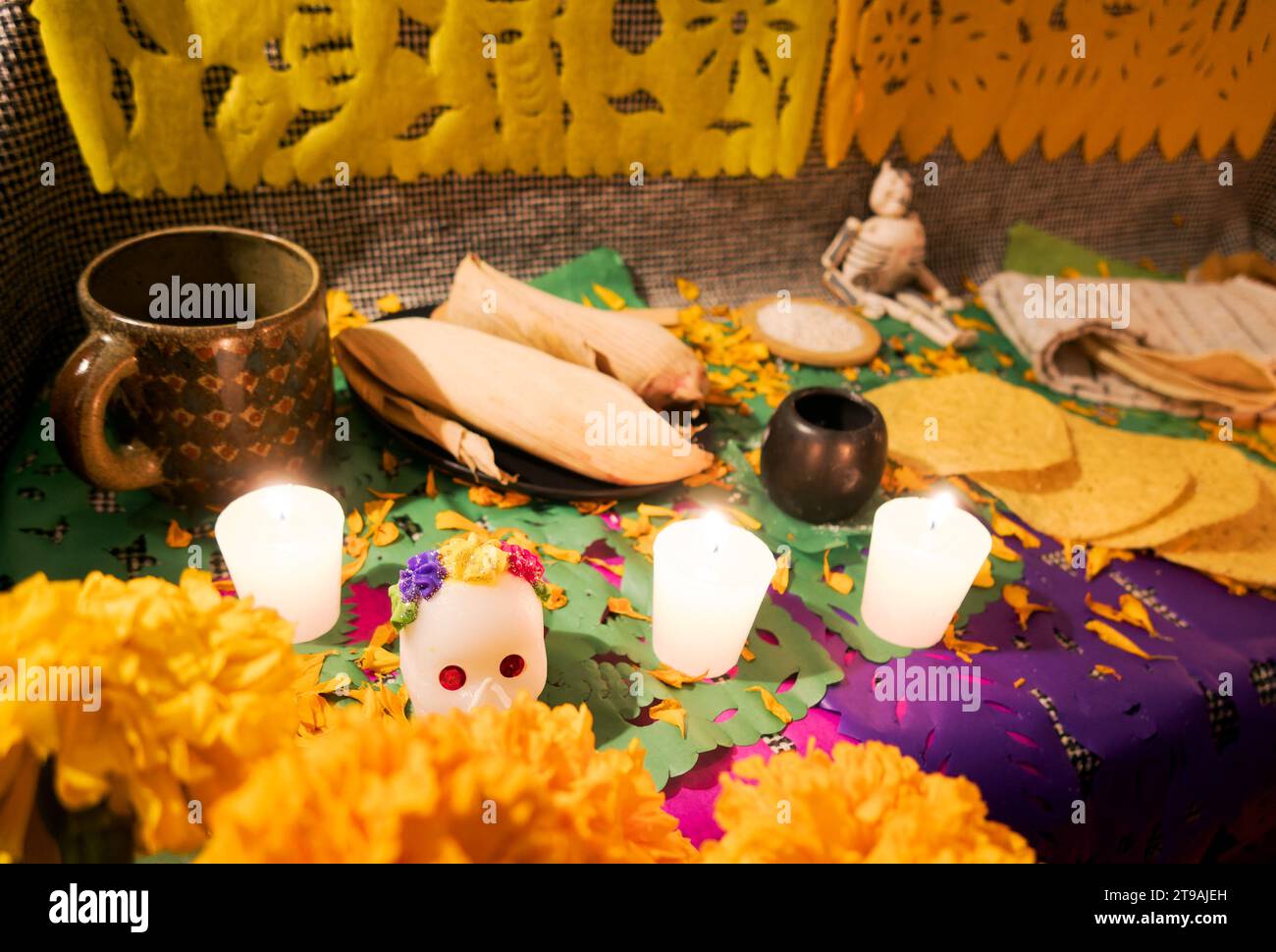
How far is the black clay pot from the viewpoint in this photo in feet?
2.84

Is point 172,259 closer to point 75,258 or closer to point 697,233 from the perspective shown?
point 75,258

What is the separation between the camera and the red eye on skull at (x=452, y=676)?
626 millimetres

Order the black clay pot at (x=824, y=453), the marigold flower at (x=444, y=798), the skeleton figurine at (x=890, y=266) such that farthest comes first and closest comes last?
1. the skeleton figurine at (x=890, y=266)
2. the black clay pot at (x=824, y=453)
3. the marigold flower at (x=444, y=798)

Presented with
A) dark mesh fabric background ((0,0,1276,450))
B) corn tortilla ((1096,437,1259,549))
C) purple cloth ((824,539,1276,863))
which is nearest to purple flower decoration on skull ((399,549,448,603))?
purple cloth ((824,539,1276,863))

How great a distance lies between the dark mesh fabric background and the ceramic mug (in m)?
0.22

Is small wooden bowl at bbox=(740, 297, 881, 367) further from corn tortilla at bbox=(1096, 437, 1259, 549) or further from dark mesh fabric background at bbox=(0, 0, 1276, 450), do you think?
corn tortilla at bbox=(1096, 437, 1259, 549)

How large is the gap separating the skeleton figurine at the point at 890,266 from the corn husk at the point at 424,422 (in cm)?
73

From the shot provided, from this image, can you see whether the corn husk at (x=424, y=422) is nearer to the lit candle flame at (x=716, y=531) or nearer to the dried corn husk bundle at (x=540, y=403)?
the dried corn husk bundle at (x=540, y=403)

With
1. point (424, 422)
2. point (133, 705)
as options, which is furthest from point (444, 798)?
point (424, 422)

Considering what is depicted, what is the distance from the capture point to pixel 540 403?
0.90 metres

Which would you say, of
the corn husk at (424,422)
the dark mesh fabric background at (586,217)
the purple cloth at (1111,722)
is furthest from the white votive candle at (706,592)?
the dark mesh fabric background at (586,217)

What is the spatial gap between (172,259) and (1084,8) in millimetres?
1354

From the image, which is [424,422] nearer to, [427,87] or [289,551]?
[289,551]
